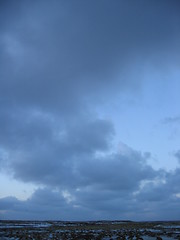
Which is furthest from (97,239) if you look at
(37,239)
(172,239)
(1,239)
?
(1,239)

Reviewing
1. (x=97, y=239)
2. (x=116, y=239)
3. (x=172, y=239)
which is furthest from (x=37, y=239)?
(x=172, y=239)

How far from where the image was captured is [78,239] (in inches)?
1548

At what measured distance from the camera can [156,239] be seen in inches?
1625

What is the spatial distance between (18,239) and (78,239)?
11.3 m

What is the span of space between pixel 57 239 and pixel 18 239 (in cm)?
756

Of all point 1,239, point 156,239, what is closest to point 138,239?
point 156,239

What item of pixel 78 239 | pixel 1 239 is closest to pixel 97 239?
pixel 78 239

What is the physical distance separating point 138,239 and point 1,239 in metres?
24.5

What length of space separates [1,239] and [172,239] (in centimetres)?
3050

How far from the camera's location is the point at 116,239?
Result: 133 feet

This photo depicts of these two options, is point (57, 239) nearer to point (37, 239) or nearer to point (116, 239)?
point (37, 239)

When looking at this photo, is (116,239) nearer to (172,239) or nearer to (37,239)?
(172,239)

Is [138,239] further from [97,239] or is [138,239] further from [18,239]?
[18,239]

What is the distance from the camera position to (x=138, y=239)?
132 feet
